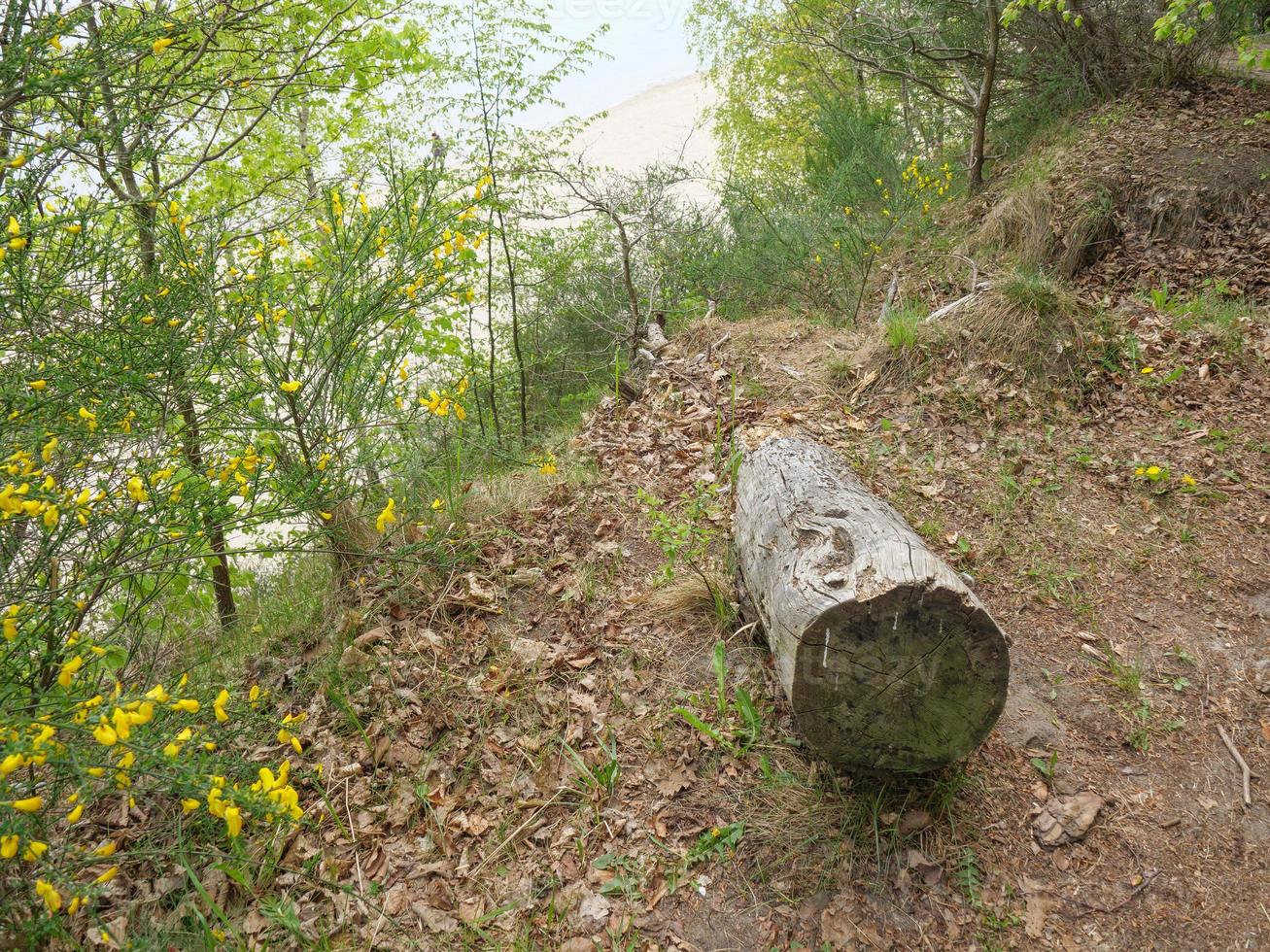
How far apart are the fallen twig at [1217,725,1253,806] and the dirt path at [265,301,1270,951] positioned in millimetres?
37

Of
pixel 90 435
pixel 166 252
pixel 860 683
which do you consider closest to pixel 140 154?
pixel 166 252

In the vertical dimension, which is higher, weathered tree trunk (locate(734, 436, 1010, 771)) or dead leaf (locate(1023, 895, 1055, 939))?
weathered tree trunk (locate(734, 436, 1010, 771))

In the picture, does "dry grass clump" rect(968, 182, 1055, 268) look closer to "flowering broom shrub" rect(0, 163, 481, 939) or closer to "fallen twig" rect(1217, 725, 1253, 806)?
"fallen twig" rect(1217, 725, 1253, 806)

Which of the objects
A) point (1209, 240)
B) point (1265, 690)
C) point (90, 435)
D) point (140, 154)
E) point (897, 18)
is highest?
point (897, 18)

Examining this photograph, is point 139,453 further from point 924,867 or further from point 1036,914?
point 1036,914

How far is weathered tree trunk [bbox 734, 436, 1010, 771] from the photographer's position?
221 centimetres

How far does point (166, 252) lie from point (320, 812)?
8.07ft

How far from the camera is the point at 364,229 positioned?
3.65 metres

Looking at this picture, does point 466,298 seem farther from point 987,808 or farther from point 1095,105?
point 1095,105

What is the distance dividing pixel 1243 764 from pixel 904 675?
4.88 feet

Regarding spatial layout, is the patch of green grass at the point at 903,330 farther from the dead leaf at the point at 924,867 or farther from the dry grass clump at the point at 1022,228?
the dead leaf at the point at 924,867

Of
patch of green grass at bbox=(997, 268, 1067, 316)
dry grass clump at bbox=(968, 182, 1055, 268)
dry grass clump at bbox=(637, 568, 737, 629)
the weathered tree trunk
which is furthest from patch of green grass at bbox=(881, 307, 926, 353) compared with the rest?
the weathered tree trunk

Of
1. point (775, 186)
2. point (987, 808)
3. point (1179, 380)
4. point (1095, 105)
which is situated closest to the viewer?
point (987, 808)

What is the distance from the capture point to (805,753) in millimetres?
2621
